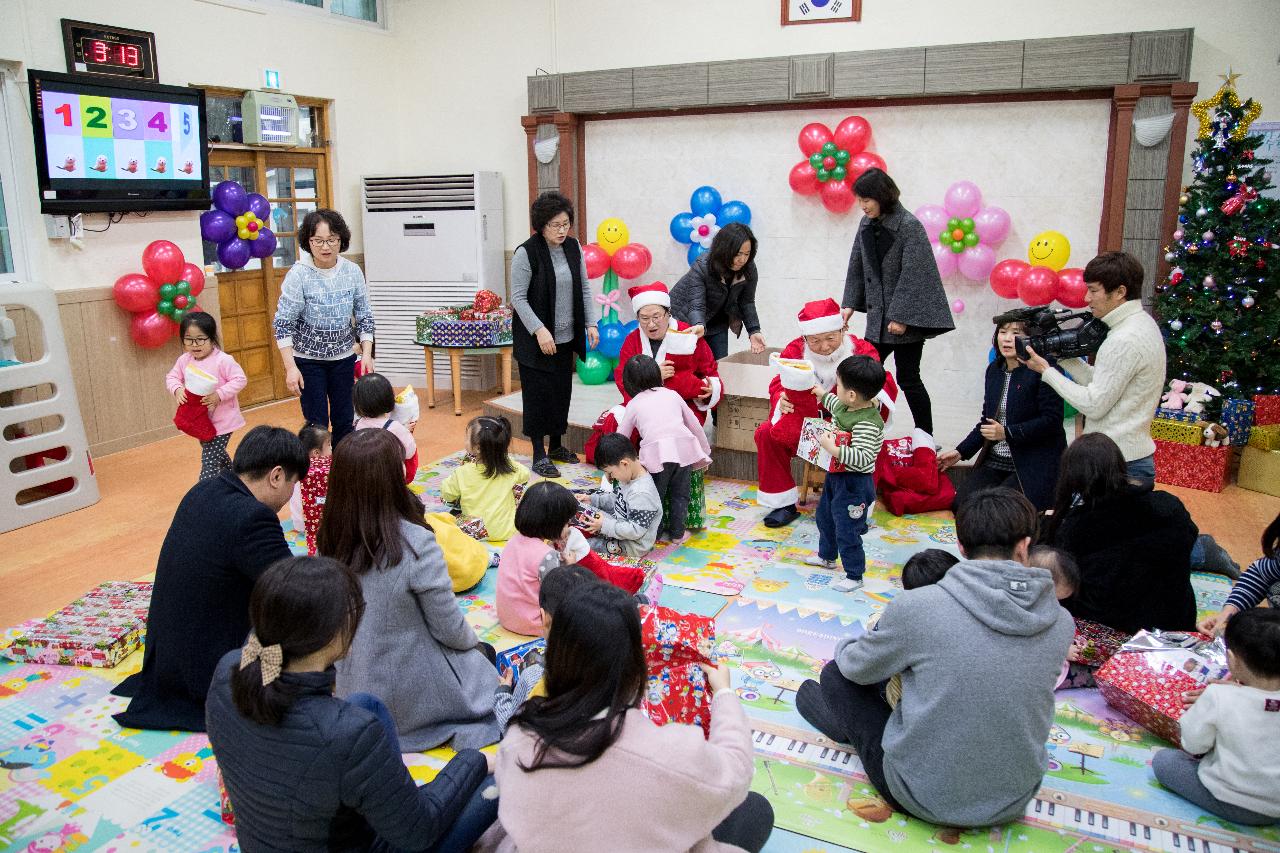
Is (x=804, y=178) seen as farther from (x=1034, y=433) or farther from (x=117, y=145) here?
(x=117, y=145)

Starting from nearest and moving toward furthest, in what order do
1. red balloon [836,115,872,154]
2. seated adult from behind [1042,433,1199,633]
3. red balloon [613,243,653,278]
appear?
seated adult from behind [1042,433,1199,633] < red balloon [836,115,872,154] < red balloon [613,243,653,278]

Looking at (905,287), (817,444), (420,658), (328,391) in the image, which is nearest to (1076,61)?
(905,287)

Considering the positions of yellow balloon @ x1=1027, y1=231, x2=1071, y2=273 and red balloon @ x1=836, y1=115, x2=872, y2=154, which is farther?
red balloon @ x1=836, y1=115, x2=872, y2=154

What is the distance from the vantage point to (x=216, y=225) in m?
6.03

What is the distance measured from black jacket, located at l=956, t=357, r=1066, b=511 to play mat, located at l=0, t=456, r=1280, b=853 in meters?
0.74

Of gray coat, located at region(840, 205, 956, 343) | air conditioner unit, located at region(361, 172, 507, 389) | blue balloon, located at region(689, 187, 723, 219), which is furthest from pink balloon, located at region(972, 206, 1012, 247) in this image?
air conditioner unit, located at region(361, 172, 507, 389)

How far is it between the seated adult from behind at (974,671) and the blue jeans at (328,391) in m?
3.02

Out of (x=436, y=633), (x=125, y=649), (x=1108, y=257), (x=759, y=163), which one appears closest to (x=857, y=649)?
(x=436, y=633)

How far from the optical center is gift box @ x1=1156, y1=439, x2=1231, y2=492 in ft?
16.3

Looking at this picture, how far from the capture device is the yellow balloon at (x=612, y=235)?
6.84 metres

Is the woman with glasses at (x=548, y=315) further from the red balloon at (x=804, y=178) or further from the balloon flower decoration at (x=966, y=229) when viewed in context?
the balloon flower decoration at (x=966, y=229)

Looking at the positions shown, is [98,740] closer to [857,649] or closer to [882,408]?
[857,649]

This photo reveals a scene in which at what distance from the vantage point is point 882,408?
4270 millimetres

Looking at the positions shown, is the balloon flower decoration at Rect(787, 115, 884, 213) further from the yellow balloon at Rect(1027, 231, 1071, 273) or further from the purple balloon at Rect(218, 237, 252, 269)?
the purple balloon at Rect(218, 237, 252, 269)
